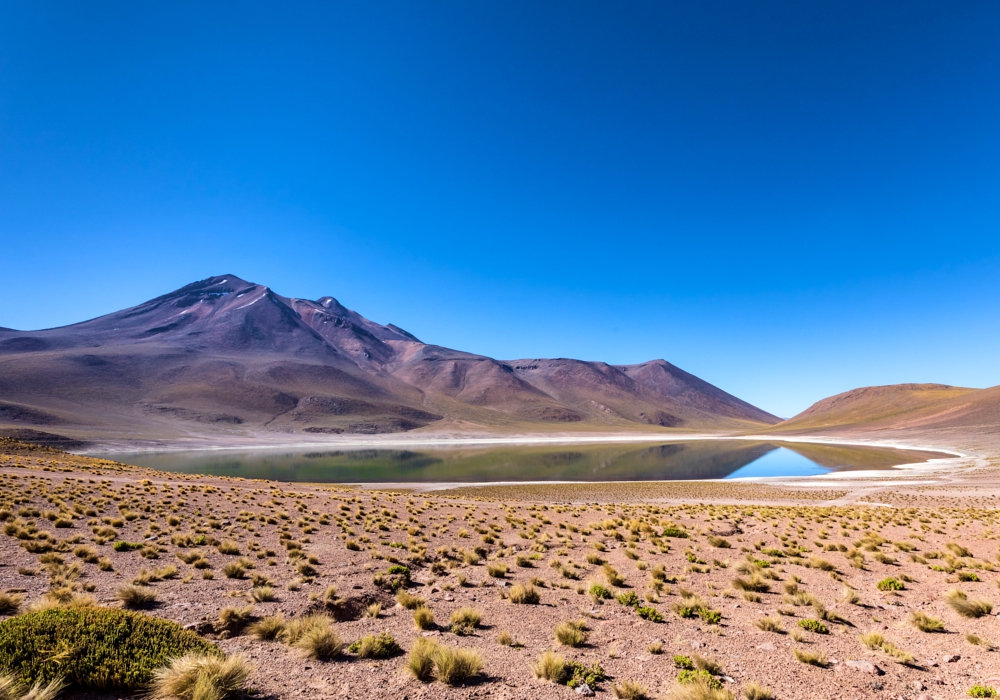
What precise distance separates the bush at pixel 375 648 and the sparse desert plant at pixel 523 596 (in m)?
3.42

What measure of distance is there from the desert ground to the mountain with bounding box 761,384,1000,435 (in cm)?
11905

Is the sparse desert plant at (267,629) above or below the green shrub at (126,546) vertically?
above

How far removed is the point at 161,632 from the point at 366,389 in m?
196

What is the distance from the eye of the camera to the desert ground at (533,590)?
6.40m

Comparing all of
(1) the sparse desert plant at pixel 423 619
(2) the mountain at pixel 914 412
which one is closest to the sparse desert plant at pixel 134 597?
(1) the sparse desert plant at pixel 423 619

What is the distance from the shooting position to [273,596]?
30.5ft

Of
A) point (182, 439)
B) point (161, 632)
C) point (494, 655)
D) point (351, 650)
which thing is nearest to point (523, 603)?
point (494, 655)

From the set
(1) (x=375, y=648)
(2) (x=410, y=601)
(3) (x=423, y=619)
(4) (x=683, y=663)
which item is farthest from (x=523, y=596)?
(1) (x=375, y=648)

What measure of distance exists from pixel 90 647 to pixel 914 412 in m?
187

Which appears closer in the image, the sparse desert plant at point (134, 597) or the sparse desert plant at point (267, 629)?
the sparse desert plant at point (267, 629)

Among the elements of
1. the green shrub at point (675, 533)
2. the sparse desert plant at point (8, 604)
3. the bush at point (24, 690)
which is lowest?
the green shrub at point (675, 533)

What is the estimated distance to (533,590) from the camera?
10.2 meters

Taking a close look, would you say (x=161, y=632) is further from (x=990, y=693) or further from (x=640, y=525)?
(x=640, y=525)

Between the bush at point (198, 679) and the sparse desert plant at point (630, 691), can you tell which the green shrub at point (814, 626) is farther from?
the bush at point (198, 679)
